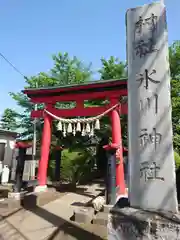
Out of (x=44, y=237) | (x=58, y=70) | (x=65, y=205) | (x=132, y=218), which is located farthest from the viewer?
(x=58, y=70)

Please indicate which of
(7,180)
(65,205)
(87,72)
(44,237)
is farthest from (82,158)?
(44,237)

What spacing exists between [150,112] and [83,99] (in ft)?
18.3

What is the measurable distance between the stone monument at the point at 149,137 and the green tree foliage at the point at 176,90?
34.2 feet

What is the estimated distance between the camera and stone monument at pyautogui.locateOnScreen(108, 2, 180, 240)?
2.11m

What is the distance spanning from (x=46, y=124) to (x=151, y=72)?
6.11 meters

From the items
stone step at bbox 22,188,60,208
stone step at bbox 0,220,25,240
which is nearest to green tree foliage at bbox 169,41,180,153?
stone step at bbox 22,188,60,208

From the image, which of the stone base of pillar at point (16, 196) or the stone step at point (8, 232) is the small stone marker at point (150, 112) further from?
the stone base of pillar at point (16, 196)

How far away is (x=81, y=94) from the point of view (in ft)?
25.7

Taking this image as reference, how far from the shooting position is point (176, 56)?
1317cm

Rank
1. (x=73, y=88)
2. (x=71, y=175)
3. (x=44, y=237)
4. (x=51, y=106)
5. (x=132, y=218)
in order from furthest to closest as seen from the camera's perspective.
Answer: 1. (x=71, y=175)
2. (x=51, y=106)
3. (x=73, y=88)
4. (x=44, y=237)
5. (x=132, y=218)

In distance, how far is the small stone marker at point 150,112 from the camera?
2293 mm

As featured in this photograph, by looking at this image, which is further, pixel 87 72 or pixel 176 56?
pixel 87 72

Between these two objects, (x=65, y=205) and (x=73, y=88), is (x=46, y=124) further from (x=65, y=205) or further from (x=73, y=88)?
(x=65, y=205)

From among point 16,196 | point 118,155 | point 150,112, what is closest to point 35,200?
point 16,196
